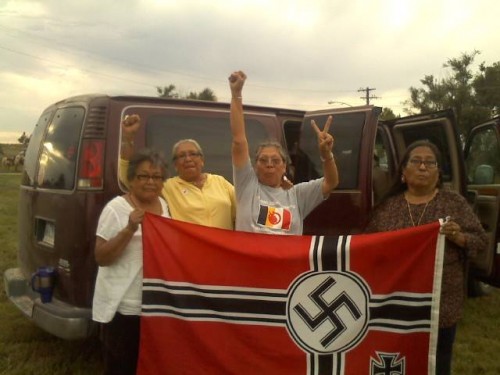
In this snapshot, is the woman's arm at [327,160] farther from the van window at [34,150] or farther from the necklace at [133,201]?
the van window at [34,150]

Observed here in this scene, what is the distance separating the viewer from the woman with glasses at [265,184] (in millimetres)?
3242

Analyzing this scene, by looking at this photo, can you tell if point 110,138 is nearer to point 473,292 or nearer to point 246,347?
point 246,347

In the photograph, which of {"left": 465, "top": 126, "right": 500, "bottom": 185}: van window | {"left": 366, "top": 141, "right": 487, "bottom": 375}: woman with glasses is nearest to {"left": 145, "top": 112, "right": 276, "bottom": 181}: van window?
{"left": 366, "top": 141, "right": 487, "bottom": 375}: woman with glasses

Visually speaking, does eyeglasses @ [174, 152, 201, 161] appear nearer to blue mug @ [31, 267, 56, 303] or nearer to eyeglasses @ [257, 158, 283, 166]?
eyeglasses @ [257, 158, 283, 166]

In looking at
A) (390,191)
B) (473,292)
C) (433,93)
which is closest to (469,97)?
(433,93)

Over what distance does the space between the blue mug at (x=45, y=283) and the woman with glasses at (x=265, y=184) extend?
5.44ft

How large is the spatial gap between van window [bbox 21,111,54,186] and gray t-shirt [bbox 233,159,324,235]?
2.24 metres

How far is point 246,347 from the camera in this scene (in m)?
3.25

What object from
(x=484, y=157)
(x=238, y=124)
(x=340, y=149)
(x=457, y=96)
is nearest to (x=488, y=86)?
(x=457, y=96)

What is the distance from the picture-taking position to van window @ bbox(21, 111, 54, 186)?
4.71 meters

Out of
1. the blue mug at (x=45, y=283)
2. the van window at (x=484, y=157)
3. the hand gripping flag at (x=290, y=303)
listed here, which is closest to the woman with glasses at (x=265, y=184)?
the hand gripping flag at (x=290, y=303)

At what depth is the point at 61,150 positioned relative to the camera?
13.8ft

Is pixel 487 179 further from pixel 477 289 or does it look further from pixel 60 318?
pixel 60 318

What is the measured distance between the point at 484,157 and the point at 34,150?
480 centimetres
